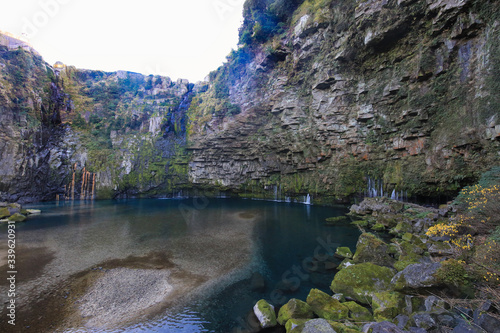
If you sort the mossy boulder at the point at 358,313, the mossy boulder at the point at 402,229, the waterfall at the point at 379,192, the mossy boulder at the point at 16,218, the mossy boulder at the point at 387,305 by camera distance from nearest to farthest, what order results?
the mossy boulder at the point at 387,305
the mossy boulder at the point at 358,313
the mossy boulder at the point at 402,229
the mossy boulder at the point at 16,218
the waterfall at the point at 379,192

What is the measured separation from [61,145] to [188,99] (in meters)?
23.4

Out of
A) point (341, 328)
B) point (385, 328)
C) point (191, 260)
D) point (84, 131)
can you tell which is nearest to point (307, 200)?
point (191, 260)

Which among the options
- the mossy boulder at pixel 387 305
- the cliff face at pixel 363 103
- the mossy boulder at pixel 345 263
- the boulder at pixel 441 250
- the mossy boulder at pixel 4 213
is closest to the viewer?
the mossy boulder at pixel 387 305

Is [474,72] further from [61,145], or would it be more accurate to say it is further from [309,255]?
[61,145]

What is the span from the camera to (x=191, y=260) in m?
10.8

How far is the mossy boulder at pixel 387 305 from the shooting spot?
5457 millimetres

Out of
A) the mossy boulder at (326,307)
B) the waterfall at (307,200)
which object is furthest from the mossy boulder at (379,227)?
the waterfall at (307,200)

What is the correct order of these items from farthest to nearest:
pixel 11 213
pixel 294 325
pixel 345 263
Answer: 1. pixel 11 213
2. pixel 345 263
3. pixel 294 325

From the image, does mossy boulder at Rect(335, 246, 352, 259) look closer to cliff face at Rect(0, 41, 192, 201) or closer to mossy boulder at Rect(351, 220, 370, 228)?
mossy boulder at Rect(351, 220, 370, 228)

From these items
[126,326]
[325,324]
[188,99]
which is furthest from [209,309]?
[188,99]

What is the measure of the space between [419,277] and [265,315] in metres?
4.35

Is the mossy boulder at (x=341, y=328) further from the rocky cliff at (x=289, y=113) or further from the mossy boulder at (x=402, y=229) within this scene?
the rocky cliff at (x=289, y=113)

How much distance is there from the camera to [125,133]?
41.2 m

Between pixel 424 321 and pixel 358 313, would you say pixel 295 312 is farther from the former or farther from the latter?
pixel 424 321
